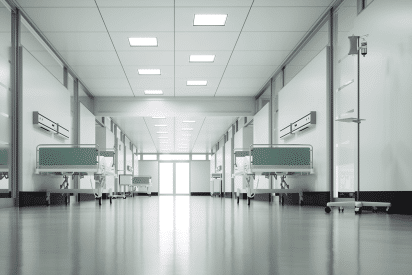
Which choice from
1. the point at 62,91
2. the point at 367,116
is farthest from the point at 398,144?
the point at 62,91

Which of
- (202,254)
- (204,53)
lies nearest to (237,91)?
(204,53)

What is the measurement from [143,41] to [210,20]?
157cm

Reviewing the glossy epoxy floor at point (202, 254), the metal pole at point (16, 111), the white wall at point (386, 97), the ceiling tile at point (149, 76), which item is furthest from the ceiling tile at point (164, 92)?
the glossy epoxy floor at point (202, 254)

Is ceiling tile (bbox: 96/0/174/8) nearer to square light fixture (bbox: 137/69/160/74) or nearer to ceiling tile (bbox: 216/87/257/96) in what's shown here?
square light fixture (bbox: 137/69/160/74)

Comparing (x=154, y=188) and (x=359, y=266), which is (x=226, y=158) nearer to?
(x=154, y=188)

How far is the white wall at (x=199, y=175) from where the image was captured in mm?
30656

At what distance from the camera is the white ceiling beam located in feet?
43.5

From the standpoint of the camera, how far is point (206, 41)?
828 cm

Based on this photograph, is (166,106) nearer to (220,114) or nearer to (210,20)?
(220,114)

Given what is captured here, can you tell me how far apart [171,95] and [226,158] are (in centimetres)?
822

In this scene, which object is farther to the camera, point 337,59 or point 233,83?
point 233,83

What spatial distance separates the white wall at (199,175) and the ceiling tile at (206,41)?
72.8 feet

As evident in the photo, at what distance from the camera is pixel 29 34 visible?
7562 mm

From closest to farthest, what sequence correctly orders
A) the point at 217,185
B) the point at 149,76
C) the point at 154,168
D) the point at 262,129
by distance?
the point at 149,76 < the point at 262,129 < the point at 217,185 < the point at 154,168
